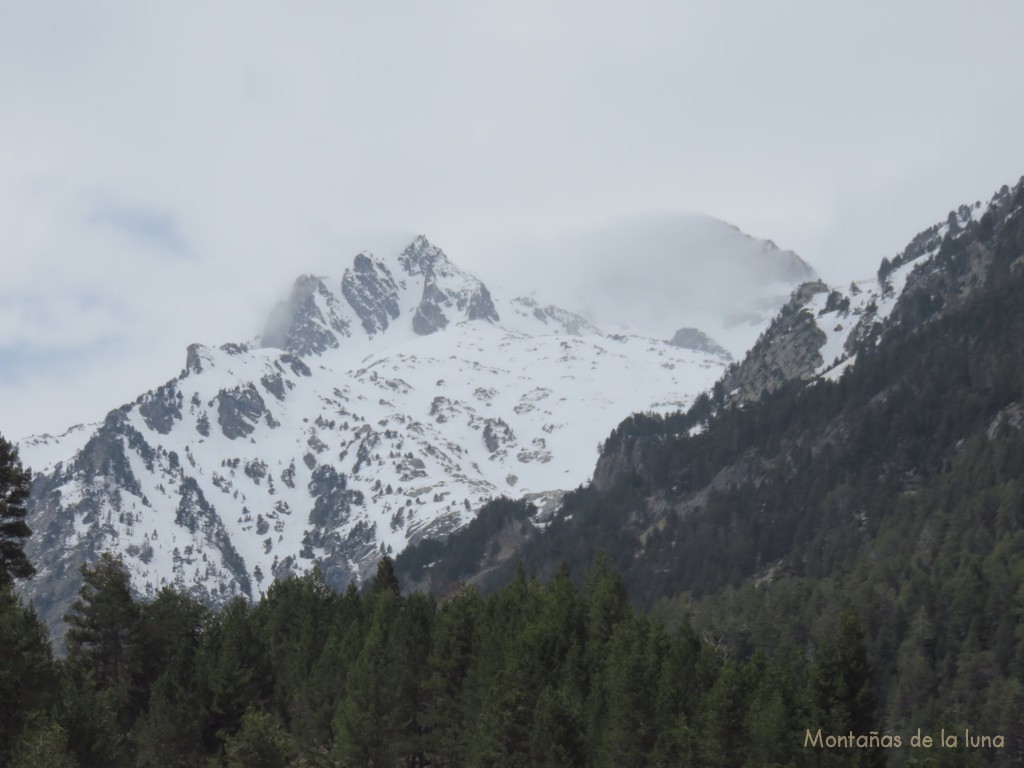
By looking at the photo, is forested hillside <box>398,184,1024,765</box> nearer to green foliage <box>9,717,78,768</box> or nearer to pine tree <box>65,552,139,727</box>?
green foliage <box>9,717,78,768</box>

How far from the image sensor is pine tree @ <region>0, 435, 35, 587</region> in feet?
194

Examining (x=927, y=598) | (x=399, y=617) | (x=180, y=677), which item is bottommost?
(x=180, y=677)

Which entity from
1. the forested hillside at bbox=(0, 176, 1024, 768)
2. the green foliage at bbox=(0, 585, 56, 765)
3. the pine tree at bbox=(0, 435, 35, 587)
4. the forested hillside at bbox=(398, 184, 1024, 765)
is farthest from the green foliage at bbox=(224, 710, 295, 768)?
the forested hillside at bbox=(398, 184, 1024, 765)

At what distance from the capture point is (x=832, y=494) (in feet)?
650

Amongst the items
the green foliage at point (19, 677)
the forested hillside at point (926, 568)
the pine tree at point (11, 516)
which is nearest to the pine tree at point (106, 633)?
the pine tree at point (11, 516)

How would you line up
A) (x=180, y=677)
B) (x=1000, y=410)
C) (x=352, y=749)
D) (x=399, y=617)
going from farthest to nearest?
(x=1000, y=410)
(x=399, y=617)
(x=180, y=677)
(x=352, y=749)

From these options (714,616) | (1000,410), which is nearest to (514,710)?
(714,616)

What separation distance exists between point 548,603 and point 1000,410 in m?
126

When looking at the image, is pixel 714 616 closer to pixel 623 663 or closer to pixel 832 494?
pixel 832 494

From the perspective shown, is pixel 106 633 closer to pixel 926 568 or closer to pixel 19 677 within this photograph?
pixel 19 677

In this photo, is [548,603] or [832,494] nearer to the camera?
[548,603]

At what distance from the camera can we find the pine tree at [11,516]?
5922cm

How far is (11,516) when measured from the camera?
198ft

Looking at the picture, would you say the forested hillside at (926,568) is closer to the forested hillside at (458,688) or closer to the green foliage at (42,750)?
the forested hillside at (458,688)
